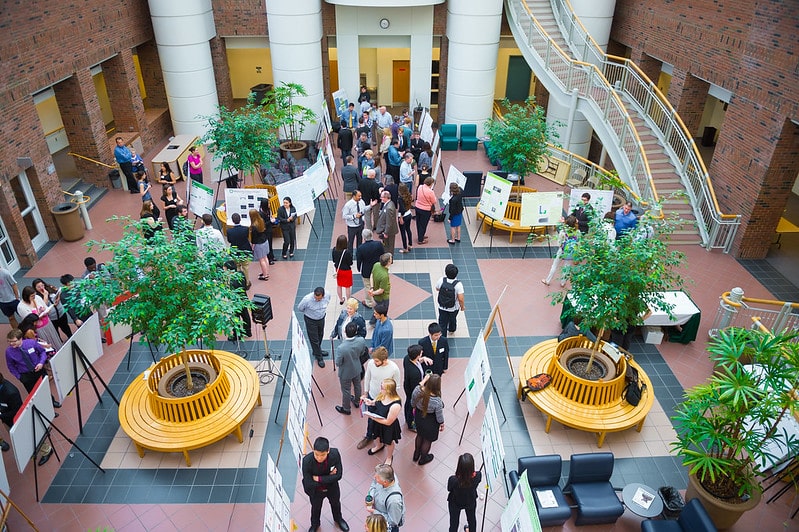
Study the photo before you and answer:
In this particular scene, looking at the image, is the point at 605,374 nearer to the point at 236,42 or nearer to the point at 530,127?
the point at 530,127

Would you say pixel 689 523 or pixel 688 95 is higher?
pixel 688 95

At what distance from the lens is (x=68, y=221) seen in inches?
513

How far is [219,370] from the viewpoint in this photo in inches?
316

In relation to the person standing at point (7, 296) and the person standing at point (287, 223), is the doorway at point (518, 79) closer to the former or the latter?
the person standing at point (287, 223)

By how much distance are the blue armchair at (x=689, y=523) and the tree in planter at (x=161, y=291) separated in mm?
5395

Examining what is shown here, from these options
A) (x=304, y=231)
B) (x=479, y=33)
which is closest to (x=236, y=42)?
(x=479, y=33)

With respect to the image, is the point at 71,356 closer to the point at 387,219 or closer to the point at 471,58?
the point at 387,219

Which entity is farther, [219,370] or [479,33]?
[479,33]

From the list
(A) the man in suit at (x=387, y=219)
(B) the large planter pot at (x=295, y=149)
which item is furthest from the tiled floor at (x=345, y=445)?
(B) the large planter pot at (x=295, y=149)

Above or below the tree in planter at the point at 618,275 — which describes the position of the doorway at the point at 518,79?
below

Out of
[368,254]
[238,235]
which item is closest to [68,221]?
[238,235]

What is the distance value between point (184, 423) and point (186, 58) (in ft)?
47.1

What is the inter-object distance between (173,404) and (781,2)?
13216 mm

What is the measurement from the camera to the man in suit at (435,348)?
7.86 meters
